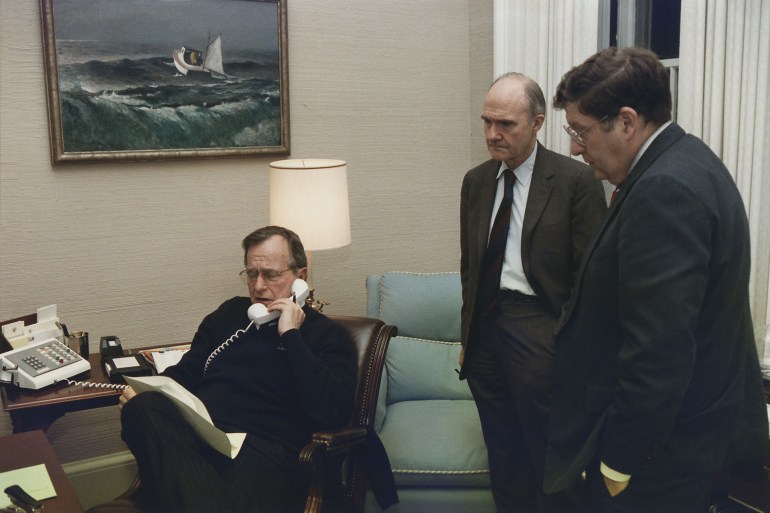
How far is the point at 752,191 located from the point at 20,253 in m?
2.87

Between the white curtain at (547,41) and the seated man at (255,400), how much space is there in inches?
59.8

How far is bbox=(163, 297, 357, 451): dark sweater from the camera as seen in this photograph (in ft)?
8.12

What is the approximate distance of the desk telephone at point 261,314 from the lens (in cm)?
263

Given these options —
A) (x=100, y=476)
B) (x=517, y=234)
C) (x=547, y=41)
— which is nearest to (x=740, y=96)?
(x=517, y=234)

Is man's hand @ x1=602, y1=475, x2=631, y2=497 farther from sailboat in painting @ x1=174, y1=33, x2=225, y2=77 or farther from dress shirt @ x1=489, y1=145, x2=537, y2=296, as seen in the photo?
sailboat in painting @ x1=174, y1=33, x2=225, y2=77

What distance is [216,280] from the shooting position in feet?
11.7

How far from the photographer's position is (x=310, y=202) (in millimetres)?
3094

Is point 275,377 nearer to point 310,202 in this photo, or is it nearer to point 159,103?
point 310,202

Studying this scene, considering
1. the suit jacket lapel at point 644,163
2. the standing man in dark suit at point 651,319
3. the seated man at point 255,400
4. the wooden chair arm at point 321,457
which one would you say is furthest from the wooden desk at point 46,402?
the suit jacket lapel at point 644,163

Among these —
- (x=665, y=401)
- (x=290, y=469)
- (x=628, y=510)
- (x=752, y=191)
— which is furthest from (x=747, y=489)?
(x=290, y=469)

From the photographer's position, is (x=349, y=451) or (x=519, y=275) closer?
(x=349, y=451)

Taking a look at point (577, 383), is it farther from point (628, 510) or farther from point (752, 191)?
point (752, 191)

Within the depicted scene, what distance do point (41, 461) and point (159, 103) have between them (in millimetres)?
1732

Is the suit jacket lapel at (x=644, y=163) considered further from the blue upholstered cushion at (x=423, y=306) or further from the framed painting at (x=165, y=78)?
the framed painting at (x=165, y=78)
